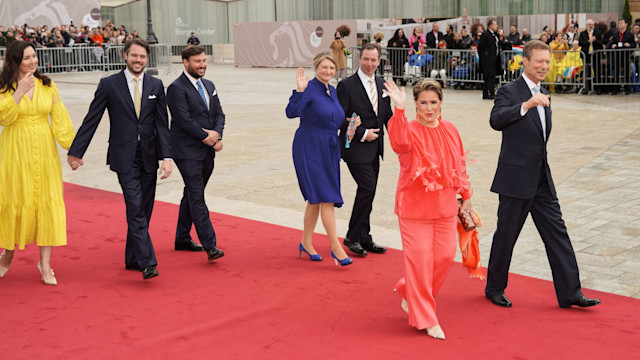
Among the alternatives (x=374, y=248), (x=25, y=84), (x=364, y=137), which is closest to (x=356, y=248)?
(x=374, y=248)

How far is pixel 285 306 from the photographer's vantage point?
5.59 m

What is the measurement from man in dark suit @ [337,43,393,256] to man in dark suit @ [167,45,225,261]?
3.79ft

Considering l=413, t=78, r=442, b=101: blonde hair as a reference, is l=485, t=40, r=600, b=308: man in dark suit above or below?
below

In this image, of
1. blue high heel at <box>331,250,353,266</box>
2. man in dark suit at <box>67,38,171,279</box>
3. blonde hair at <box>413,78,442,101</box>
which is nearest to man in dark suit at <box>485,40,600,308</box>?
blonde hair at <box>413,78,442,101</box>

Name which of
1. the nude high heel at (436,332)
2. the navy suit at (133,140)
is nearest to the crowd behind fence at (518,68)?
the navy suit at (133,140)

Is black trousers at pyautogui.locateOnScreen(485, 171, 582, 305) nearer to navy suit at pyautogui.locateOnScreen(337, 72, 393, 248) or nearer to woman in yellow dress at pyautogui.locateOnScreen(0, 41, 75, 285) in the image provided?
navy suit at pyautogui.locateOnScreen(337, 72, 393, 248)

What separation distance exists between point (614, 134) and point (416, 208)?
33.0ft

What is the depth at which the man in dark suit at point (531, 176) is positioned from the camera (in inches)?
212

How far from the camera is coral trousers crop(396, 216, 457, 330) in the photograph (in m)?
4.99

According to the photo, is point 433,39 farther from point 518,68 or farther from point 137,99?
point 137,99

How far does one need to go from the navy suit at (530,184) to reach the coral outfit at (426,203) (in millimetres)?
470

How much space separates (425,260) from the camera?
5023 mm

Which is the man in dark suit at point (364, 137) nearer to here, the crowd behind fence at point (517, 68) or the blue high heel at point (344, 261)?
the blue high heel at point (344, 261)

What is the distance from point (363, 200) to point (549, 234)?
6.25 feet
